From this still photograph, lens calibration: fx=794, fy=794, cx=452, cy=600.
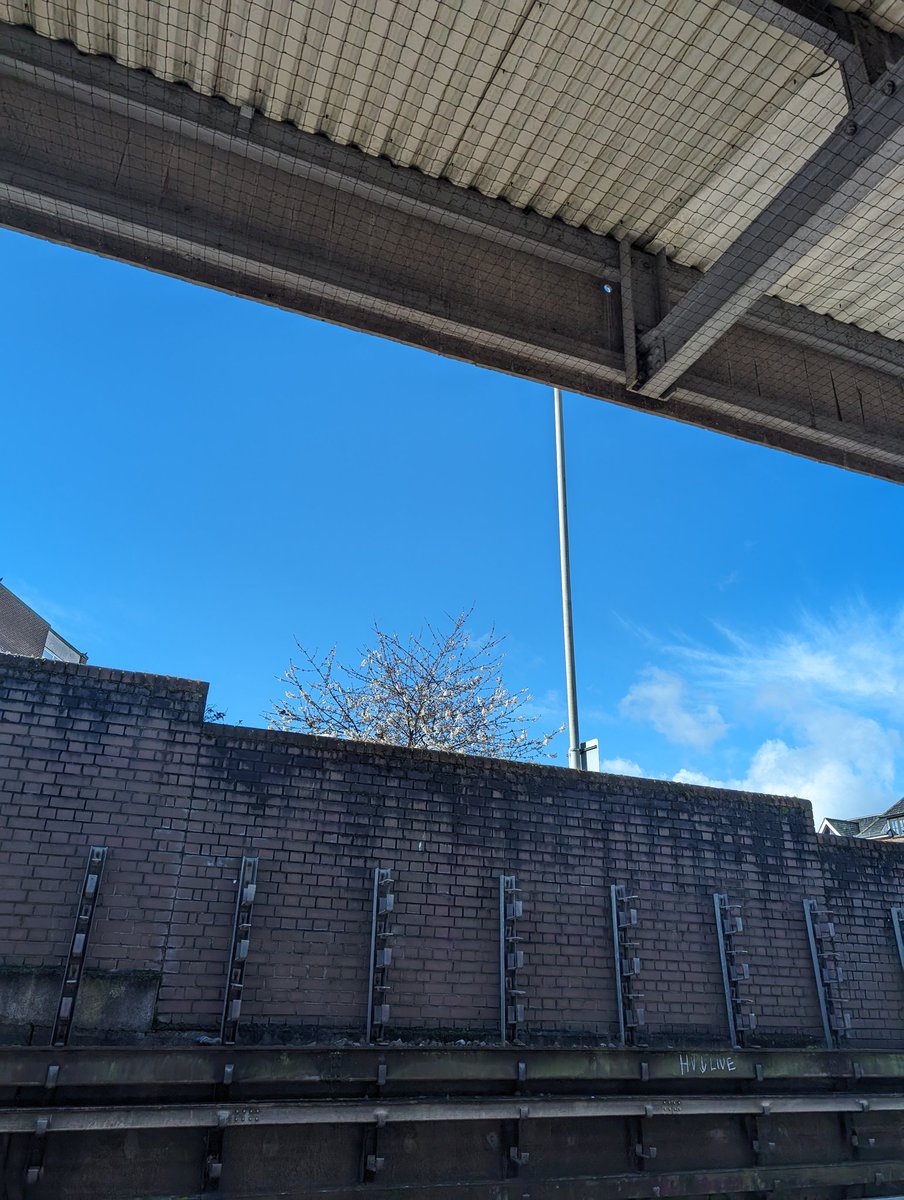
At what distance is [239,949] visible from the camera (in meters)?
5.78

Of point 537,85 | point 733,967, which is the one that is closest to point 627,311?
point 537,85

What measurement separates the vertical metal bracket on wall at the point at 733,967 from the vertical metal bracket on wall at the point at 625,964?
91cm

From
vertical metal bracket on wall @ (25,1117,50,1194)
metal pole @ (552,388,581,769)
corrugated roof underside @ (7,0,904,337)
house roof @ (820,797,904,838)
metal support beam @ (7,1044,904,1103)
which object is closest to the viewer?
corrugated roof underside @ (7,0,904,337)

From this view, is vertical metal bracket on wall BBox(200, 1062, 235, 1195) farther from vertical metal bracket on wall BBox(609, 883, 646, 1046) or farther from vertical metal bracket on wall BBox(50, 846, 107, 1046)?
vertical metal bracket on wall BBox(609, 883, 646, 1046)

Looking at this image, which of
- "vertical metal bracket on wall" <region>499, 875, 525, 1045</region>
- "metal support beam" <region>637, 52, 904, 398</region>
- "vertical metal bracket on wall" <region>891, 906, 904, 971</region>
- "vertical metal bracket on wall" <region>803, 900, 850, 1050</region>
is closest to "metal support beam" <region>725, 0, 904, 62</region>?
"metal support beam" <region>637, 52, 904, 398</region>

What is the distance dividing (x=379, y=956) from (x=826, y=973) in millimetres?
4497

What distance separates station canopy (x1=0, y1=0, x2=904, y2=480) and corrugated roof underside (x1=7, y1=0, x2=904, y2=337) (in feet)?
0.05

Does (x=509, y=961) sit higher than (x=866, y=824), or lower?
lower

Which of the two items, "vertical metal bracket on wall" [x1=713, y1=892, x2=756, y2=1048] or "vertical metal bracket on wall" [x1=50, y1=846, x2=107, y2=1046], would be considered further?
"vertical metal bracket on wall" [x1=713, y1=892, x2=756, y2=1048]

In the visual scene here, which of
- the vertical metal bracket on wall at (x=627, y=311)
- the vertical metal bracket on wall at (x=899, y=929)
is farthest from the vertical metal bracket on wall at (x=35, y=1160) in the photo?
the vertical metal bracket on wall at (x=899, y=929)

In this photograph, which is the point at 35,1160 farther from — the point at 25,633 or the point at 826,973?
the point at 25,633

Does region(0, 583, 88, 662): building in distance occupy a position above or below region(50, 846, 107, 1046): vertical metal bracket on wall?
above

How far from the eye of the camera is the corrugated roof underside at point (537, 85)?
15.2 feet

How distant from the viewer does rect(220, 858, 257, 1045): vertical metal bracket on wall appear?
18.2 feet
